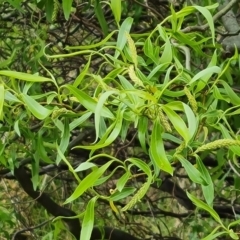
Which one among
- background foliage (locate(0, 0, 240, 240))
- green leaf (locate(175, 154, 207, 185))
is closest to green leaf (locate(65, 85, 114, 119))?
background foliage (locate(0, 0, 240, 240))

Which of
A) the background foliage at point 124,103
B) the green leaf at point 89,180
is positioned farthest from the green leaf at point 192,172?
the green leaf at point 89,180

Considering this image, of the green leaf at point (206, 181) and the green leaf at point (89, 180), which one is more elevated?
the green leaf at point (89, 180)

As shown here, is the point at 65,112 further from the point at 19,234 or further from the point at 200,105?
the point at 19,234

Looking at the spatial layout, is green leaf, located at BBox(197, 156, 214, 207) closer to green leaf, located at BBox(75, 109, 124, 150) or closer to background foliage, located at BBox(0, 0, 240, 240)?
background foliage, located at BBox(0, 0, 240, 240)

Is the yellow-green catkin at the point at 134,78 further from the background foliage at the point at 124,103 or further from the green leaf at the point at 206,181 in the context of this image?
the green leaf at the point at 206,181

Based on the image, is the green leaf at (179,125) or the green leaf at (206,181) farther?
the green leaf at (206,181)

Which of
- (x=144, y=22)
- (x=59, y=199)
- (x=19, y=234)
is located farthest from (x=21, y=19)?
(x=59, y=199)

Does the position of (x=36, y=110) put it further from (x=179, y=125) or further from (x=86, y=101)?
(x=179, y=125)

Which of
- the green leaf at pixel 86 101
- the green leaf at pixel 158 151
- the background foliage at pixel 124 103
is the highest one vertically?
the green leaf at pixel 86 101
